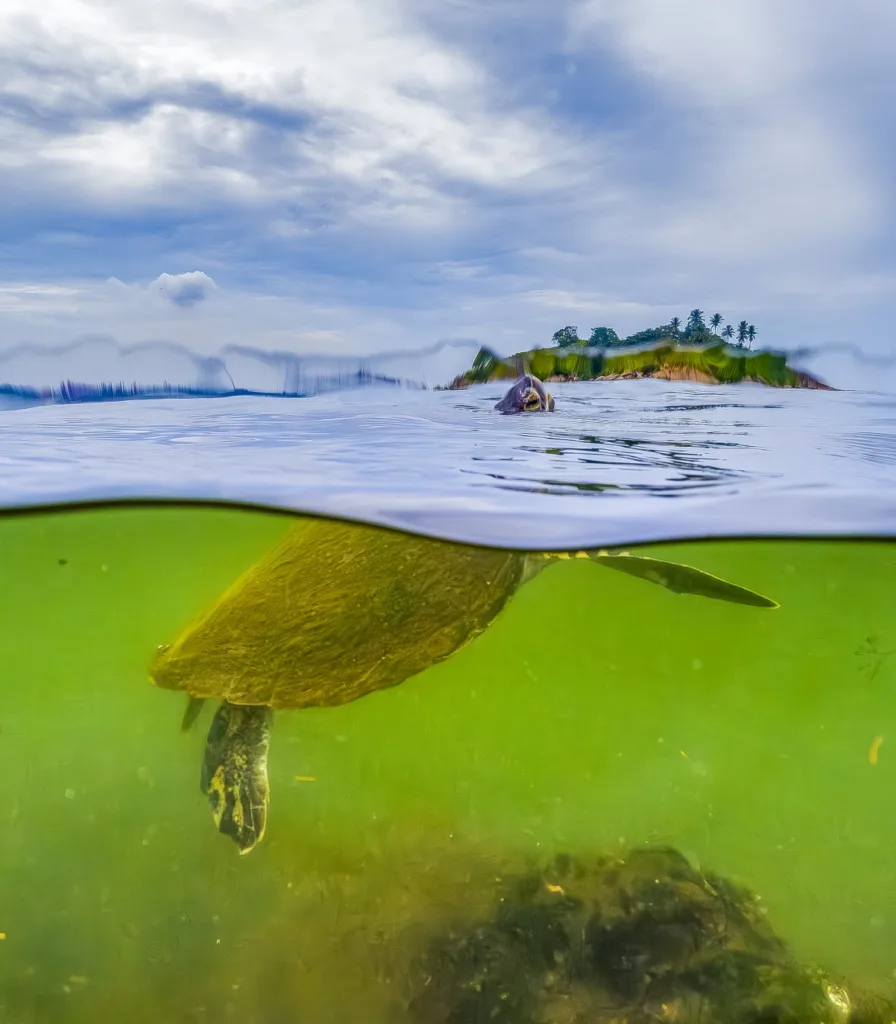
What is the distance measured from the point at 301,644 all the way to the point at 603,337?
139 inches

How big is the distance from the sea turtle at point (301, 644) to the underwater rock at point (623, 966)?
1.67 metres

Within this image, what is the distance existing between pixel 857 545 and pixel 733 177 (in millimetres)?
4245

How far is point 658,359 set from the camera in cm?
636

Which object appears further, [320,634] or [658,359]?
[658,359]

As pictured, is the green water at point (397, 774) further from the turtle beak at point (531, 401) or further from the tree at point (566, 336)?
the tree at point (566, 336)

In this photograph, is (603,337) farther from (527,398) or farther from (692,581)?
(692,581)

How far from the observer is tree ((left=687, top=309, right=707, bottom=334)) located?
18.2 ft

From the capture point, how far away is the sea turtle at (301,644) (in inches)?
188

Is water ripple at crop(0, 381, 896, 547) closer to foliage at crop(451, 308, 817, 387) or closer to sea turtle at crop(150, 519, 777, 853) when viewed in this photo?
foliage at crop(451, 308, 817, 387)

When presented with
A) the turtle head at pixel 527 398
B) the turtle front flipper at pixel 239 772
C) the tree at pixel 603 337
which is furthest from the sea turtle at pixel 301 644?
the turtle head at pixel 527 398

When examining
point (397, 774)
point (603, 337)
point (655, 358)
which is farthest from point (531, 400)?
point (397, 774)

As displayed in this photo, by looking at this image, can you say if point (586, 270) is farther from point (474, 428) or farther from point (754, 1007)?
point (754, 1007)

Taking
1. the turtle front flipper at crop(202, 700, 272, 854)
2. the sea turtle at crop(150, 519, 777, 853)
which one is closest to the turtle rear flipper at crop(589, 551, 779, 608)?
the sea turtle at crop(150, 519, 777, 853)

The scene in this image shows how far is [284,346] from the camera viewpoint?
563cm
